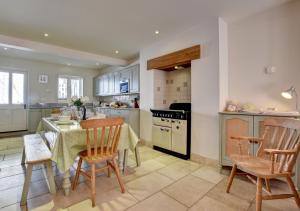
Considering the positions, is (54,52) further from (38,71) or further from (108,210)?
(108,210)

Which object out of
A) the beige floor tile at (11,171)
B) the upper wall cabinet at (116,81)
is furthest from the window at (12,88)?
the beige floor tile at (11,171)

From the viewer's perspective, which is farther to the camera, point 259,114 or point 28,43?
point 28,43

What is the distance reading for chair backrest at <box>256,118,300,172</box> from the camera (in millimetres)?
1477

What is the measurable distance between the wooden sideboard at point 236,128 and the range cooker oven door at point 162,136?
1.11 m

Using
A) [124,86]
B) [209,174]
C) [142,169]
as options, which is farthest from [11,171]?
[124,86]

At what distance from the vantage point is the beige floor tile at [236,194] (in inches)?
67.7

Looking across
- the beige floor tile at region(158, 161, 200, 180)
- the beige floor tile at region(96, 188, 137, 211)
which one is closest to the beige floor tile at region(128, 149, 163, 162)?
Answer: the beige floor tile at region(158, 161, 200, 180)

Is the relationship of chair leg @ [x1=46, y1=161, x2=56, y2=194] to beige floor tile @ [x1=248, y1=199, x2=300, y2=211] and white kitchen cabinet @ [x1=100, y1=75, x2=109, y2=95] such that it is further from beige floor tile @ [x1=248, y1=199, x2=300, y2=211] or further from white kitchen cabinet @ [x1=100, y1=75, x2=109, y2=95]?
white kitchen cabinet @ [x1=100, y1=75, x2=109, y2=95]

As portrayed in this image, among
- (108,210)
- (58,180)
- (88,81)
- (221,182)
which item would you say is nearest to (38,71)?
(88,81)

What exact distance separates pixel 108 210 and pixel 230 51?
2995 mm

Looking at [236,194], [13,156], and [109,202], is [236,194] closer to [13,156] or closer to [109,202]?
[109,202]

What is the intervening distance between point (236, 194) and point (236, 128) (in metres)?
0.89

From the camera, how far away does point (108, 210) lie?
161 cm

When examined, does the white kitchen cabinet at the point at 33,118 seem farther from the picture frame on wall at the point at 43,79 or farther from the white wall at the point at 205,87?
the white wall at the point at 205,87
